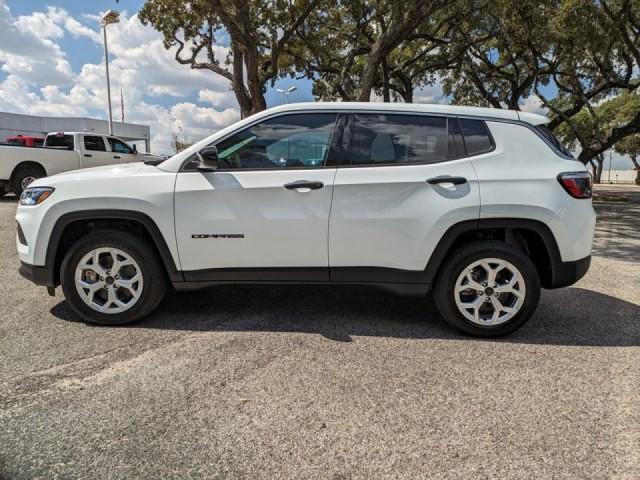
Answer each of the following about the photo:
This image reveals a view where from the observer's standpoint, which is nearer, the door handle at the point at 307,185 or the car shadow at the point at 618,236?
the door handle at the point at 307,185

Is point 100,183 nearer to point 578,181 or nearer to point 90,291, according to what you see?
point 90,291

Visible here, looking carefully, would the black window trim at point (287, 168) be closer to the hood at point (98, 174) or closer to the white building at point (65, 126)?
the hood at point (98, 174)

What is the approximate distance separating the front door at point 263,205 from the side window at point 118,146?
494 inches

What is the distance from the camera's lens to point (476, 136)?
3738 millimetres

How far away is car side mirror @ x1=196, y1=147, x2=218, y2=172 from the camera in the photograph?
140 inches

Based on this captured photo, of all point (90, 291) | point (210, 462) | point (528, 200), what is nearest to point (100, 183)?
point (90, 291)

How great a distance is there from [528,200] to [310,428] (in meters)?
2.38

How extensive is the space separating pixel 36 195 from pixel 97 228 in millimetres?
532

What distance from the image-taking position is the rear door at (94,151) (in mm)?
14078

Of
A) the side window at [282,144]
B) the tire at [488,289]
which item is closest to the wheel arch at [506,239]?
the tire at [488,289]

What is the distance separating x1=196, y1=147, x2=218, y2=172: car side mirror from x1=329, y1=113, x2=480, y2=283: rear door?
96 centimetres

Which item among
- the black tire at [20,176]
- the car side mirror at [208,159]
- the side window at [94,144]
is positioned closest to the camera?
the car side mirror at [208,159]

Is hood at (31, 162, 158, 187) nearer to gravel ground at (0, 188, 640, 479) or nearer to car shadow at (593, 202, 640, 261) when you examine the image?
gravel ground at (0, 188, 640, 479)

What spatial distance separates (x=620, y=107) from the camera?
30.2 m
